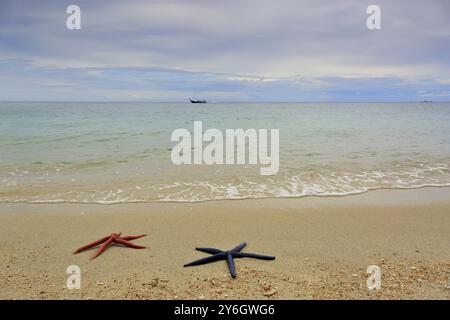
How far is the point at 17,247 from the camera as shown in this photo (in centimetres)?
542

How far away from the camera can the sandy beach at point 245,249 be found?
4.11 meters

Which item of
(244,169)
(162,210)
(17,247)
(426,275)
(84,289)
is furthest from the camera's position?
(244,169)

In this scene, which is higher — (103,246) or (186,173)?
(186,173)

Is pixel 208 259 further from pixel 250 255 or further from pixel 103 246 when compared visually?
pixel 103 246

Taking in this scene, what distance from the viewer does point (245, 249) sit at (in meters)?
5.35

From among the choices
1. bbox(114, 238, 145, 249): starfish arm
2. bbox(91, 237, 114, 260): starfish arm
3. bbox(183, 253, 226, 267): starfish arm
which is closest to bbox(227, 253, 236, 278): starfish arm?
bbox(183, 253, 226, 267): starfish arm

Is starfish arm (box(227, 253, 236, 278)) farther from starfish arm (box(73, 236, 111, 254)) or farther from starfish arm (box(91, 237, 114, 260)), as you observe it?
starfish arm (box(73, 236, 111, 254))

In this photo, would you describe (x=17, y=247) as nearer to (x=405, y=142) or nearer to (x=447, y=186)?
(x=447, y=186)

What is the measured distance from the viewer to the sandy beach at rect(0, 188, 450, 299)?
162 inches

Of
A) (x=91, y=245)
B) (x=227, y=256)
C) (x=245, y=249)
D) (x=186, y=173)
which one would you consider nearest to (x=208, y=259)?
(x=227, y=256)

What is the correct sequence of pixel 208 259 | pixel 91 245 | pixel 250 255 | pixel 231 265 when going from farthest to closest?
pixel 91 245 < pixel 250 255 < pixel 208 259 < pixel 231 265
